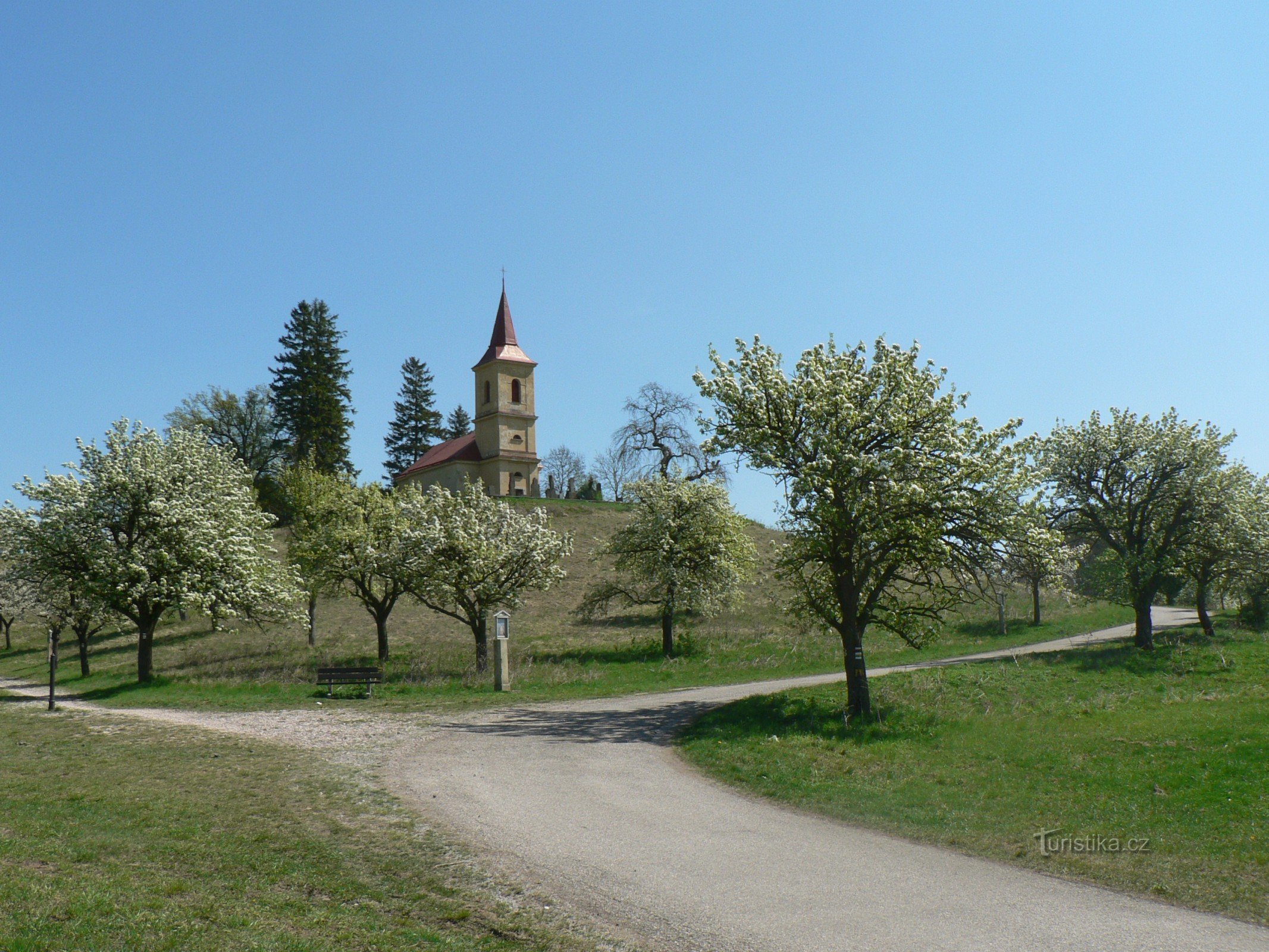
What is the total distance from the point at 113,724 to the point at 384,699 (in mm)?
6552

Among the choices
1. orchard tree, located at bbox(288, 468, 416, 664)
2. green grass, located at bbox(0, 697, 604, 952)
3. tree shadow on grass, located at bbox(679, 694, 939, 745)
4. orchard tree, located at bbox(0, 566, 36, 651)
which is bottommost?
tree shadow on grass, located at bbox(679, 694, 939, 745)

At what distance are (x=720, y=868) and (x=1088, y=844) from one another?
4338mm

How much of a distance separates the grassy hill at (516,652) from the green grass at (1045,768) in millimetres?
5369

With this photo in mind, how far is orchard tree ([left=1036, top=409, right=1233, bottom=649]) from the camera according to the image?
1226 inches

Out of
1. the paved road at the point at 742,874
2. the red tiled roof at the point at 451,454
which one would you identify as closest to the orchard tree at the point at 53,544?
the paved road at the point at 742,874

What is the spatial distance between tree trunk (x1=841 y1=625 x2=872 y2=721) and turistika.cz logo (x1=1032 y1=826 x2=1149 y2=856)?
8.27 m

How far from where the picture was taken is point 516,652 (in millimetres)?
34719

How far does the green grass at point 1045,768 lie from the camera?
29.5 feet

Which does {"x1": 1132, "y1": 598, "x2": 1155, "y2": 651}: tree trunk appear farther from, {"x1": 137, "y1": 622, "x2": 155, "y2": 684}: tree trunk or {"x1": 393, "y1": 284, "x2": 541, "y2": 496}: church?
{"x1": 393, "y1": 284, "x2": 541, "y2": 496}: church

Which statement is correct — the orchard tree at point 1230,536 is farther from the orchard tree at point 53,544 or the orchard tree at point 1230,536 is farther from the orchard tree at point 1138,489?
the orchard tree at point 53,544

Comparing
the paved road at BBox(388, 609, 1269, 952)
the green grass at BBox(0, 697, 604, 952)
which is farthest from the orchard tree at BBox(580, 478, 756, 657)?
the green grass at BBox(0, 697, 604, 952)

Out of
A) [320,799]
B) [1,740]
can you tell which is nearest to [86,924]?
[320,799]

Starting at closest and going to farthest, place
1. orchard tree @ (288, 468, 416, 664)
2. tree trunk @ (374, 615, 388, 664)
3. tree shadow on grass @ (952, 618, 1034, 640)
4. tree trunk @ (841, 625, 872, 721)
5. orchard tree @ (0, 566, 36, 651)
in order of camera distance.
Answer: tree trunk @ (841, 625, 872, 721)
orchard tree @ (288, 468, 416, 664)
tree trunk @ (374, 615, 388, 664)
tree shadow on grass @ (952, 618, 1034, 640)
orchard tree @ (0, 566, 36, 651)

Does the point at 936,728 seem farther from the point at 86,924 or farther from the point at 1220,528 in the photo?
the point at 1220,528
